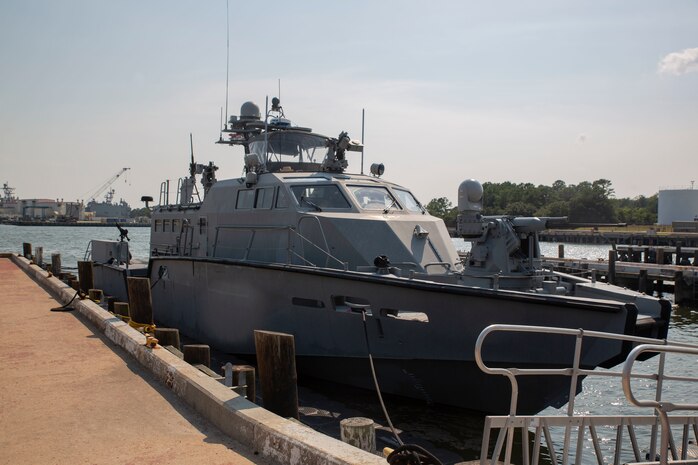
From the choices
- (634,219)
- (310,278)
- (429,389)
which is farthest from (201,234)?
(634,219)

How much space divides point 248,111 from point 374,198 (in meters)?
5.23

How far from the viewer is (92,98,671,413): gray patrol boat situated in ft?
24.0

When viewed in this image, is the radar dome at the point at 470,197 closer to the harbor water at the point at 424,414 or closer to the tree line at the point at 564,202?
the harbor water at the point at 424,414

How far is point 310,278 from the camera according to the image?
9039mm

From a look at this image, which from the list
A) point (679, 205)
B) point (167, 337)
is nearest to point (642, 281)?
→ point (167, 337)

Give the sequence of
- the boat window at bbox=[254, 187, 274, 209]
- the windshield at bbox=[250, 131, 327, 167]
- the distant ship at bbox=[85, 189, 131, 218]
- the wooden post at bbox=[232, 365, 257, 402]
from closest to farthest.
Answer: the wooden post at bbox=[232, 365, 257, 402] < the boat window at bbox=[254, 187, 274, 209] < the windshield at bbox=[250, 131, 327, 167] < the distant ship at bbox=[85, 189, 131, 218]

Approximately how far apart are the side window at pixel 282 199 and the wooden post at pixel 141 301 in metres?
→ 2.43

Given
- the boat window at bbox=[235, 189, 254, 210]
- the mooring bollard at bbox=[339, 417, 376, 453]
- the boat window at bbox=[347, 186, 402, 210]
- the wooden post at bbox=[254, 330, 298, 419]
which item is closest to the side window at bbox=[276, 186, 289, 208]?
the boat window at bbox=[235, 189, 254, 210]

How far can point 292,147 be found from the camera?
12.5m

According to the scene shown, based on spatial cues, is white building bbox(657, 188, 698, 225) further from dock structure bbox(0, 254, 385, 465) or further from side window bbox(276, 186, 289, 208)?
dock structure bbox(0, 254, 385, 465)

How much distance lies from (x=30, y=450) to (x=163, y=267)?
29.8 ft

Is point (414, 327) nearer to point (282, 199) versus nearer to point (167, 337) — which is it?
point (167, 337)

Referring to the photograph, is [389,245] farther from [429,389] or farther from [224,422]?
[224,422]

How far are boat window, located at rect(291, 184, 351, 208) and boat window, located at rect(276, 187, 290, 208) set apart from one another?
15 centimetres
